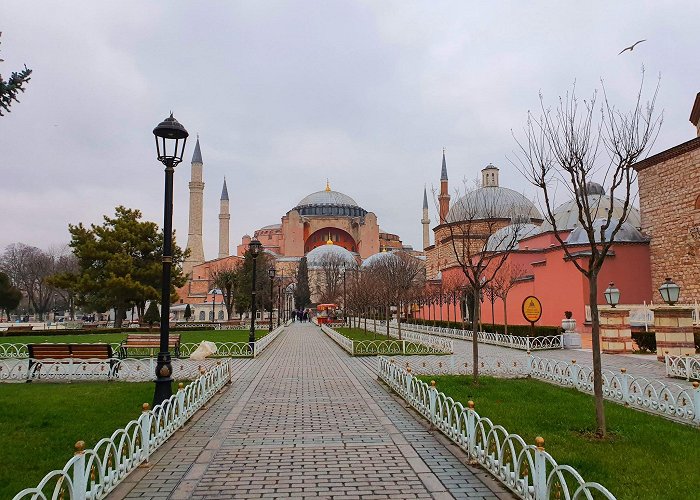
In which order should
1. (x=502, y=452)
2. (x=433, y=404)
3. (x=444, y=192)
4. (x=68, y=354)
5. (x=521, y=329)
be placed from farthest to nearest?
(x=444, y=192)
(x=521, y=329)
(x=68, y=354)
(x=433, y=404)
(x=502, y=452)

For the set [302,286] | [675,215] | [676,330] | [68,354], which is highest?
[675,215]

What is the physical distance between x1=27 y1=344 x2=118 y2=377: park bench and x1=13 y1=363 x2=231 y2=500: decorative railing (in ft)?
12.1

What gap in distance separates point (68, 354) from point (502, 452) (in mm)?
9425

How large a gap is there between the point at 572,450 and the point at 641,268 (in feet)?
70.9

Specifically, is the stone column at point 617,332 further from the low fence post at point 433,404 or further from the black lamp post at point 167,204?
the black lamp post at point 167,204

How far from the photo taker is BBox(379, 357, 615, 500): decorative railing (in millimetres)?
3533

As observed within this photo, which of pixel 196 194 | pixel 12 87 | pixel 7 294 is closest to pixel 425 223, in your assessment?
pixel 196 194

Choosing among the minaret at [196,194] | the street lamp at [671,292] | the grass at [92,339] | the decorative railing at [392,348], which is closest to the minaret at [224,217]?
the minaret at [196,194]

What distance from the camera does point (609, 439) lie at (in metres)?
5.43

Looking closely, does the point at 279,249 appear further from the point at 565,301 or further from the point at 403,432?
the point at 403,432

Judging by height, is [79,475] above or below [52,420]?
above

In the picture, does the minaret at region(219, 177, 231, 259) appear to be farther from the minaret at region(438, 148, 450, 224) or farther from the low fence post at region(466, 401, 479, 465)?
the low fence post at region(466, 401, 479, 465)

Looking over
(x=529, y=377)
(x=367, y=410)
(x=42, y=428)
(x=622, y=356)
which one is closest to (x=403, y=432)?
(x=367, y=410)

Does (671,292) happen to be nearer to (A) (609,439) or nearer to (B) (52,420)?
(A) (609,439)
